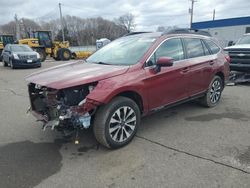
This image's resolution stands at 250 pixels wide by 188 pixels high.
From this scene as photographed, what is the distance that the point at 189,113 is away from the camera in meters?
5.60

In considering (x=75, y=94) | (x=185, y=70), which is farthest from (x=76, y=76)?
(x=185, y=70)

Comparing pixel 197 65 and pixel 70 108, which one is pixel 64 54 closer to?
pixel 197 65

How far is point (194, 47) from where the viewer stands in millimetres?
5316

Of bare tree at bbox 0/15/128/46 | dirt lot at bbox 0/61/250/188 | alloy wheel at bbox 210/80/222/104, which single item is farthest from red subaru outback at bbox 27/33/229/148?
bare tree at bbox 0/15/128/46

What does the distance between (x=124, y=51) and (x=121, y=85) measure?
3.69ft

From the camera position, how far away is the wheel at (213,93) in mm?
5805

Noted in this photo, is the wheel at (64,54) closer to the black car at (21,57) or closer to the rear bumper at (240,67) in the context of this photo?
the black car at (21,57)

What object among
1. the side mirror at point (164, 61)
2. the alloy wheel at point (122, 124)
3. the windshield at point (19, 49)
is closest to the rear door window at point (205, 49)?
the side mirror at point (164, 61)

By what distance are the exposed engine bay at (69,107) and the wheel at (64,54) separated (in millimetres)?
20812

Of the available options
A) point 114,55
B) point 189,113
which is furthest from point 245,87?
point 114,55

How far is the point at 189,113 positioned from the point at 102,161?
8.97ft

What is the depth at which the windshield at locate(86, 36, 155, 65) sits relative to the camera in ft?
14.3

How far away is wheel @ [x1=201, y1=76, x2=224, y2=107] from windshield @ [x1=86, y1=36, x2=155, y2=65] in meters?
2.10

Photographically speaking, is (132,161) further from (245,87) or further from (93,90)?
(245,87)
